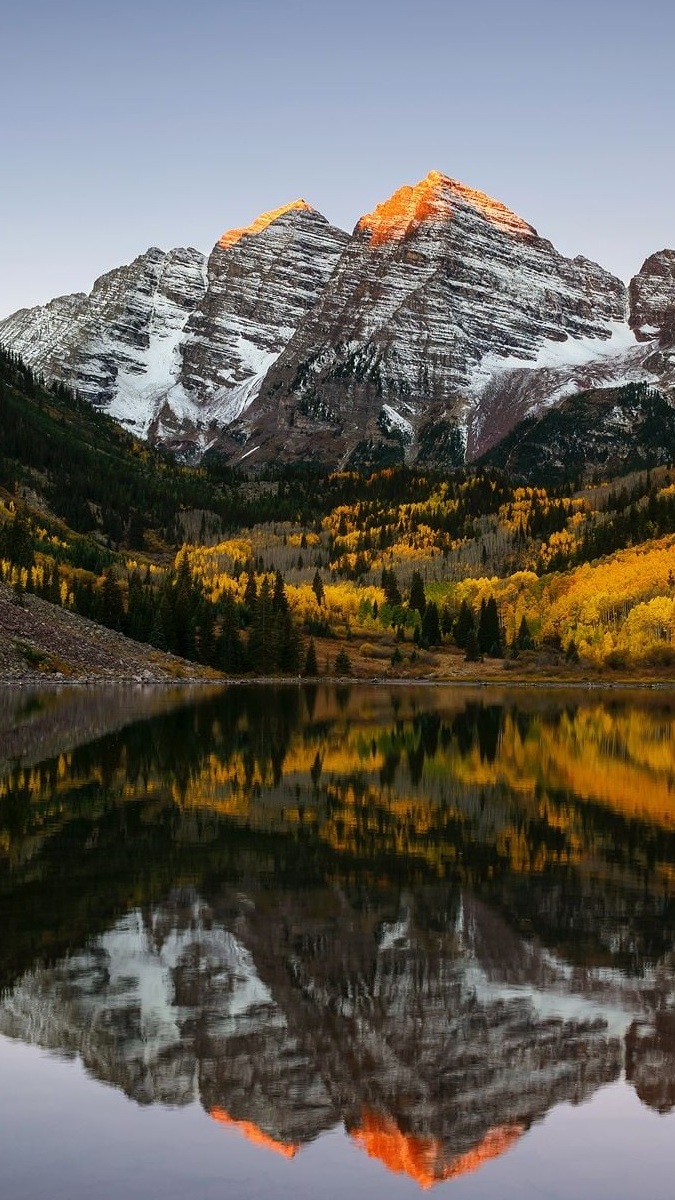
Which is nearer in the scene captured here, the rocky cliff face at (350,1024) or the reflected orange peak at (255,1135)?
the reflected orange peak at (255,1135)

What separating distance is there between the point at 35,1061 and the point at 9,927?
→ 757 centimetres

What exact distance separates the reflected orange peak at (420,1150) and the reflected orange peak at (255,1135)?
0.95 m

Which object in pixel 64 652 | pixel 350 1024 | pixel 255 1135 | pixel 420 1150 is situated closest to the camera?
pixel 420 1150

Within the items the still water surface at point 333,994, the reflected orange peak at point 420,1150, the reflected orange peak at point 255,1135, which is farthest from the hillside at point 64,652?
the reflected orange peak at point 420,1150

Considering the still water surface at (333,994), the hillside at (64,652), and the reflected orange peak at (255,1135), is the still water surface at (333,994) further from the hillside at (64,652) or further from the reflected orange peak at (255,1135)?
Result: the hillside at (64,652)

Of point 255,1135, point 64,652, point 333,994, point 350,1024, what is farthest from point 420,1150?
point 64,652

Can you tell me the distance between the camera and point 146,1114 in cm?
1839

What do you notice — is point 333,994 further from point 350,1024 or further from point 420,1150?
point 420,1150

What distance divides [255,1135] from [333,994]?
18.3 ft

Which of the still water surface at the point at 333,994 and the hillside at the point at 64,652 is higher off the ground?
the still water surface at the point at 333,994

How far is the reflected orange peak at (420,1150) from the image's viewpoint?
16.7m

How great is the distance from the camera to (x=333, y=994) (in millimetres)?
23188

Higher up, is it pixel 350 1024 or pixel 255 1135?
pixel 350 1024

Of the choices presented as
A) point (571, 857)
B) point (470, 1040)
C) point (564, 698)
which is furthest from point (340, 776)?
point (564, 698)
